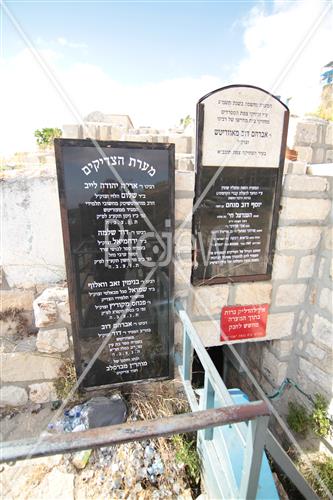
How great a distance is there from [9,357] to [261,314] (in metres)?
2.40

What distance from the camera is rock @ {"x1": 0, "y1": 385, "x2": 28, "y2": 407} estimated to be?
248 cm

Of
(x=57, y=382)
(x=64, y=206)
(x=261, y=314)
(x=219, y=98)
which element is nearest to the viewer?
(x=64, y=206)

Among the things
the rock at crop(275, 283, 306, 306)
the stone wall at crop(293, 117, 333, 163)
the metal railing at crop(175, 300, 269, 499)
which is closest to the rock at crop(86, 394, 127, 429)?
the metal railing at crop(175, 300, 269, 499)

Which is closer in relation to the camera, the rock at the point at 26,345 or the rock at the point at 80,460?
the rock at the point at 80,460

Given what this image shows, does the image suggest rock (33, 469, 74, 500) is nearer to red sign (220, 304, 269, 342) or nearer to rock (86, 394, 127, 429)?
rock (86, 394, 127, 429)

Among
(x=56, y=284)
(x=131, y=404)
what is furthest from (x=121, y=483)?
(x=56, y=284)

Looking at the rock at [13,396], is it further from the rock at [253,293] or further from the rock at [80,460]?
the rock at [253,293]

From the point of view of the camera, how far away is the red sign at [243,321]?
2801mm

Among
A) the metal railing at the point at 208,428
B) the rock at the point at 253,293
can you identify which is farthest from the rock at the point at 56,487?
the rock at the point at 253,293

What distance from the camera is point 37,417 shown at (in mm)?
2443

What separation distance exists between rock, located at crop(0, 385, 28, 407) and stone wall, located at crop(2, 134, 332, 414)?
6 cm

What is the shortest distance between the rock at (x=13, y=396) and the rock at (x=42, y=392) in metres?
0.07

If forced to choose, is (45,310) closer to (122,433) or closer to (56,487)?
(56,487)

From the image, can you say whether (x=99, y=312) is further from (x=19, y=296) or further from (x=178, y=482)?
(x=178, y=482)
